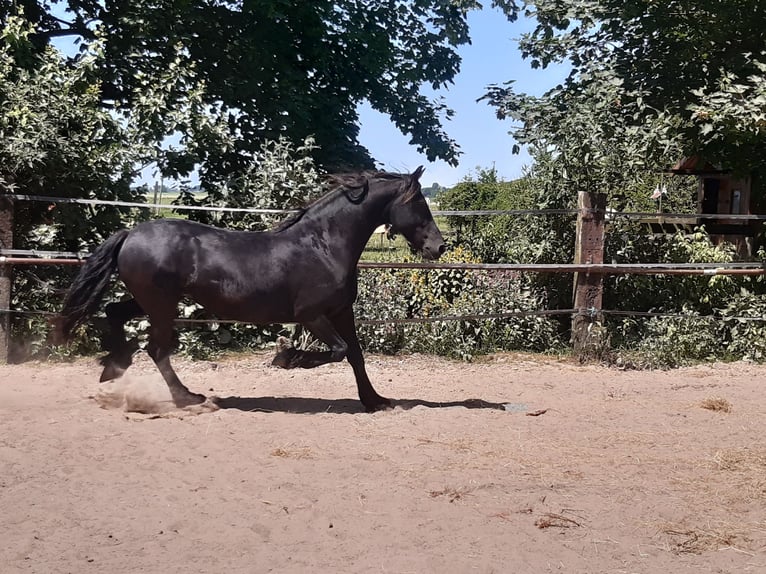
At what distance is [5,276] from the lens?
7.91m

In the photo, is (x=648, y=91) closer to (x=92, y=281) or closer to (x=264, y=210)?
(x=264, y=210)

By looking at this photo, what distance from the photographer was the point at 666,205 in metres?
14.1

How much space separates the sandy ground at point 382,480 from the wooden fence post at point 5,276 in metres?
0.93

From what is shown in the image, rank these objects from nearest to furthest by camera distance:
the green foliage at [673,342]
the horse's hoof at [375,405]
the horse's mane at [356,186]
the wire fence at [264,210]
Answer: the horse's mane at [356,186]
the horse's hoof at [375,405]
the wire fence at [264,210]
the green foliage at [673,342]

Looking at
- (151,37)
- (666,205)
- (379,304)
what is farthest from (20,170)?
(666,205)

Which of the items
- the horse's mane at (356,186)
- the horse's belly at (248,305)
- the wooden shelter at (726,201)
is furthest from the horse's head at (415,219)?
the wooden shelter at (726,201)

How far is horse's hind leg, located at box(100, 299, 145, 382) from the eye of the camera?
622 centimetres

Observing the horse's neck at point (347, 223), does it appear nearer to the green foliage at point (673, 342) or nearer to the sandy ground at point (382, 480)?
the sandy ground at point (382, 480)

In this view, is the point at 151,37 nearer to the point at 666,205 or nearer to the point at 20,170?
the point at 20,170

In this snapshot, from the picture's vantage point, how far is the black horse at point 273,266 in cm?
586

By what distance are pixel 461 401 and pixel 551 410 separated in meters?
0.74

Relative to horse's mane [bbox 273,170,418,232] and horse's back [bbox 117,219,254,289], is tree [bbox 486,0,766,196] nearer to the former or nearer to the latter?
horse's mane [bbox 273,170,418,232]

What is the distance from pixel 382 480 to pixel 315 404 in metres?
2.12

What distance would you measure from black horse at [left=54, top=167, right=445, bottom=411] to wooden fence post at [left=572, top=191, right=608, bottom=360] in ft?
10.2
